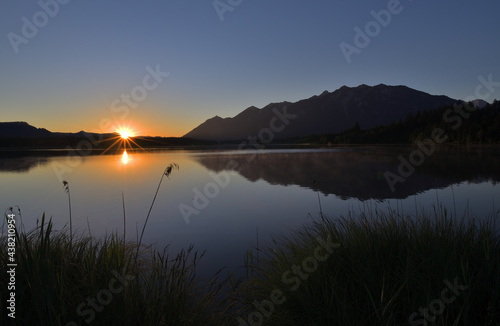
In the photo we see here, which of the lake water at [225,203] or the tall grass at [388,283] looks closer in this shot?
the tall grass at [388,283]

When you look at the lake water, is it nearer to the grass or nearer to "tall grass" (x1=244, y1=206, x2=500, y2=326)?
"tall grass" (x1=244, y1=206, x2=500, y2=326)

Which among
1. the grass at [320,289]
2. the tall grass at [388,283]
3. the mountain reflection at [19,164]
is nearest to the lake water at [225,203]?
the tall grass at [388,283]

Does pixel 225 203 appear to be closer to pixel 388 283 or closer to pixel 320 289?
pixel 320 289

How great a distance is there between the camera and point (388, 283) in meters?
4.08

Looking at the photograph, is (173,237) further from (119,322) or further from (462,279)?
(462,279)

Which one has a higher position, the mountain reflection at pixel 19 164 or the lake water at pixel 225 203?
the mountain reflection at pixel 19 164

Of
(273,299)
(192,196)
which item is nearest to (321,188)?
(192,196)

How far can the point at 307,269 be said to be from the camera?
486 centimetres

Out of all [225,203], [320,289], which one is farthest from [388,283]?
[225,203]

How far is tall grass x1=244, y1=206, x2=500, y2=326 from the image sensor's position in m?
3.63

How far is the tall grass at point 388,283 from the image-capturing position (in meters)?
3.63

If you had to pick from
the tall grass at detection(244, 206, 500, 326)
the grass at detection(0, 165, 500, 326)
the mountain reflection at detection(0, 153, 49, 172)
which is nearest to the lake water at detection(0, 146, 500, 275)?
the tall grass at detection(244, 206, 500, 326)

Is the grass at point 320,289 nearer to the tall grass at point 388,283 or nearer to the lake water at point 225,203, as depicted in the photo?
the tall grass at point 388,283

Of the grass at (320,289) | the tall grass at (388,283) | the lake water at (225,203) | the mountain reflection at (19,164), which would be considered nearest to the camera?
the grass at (320,289)
